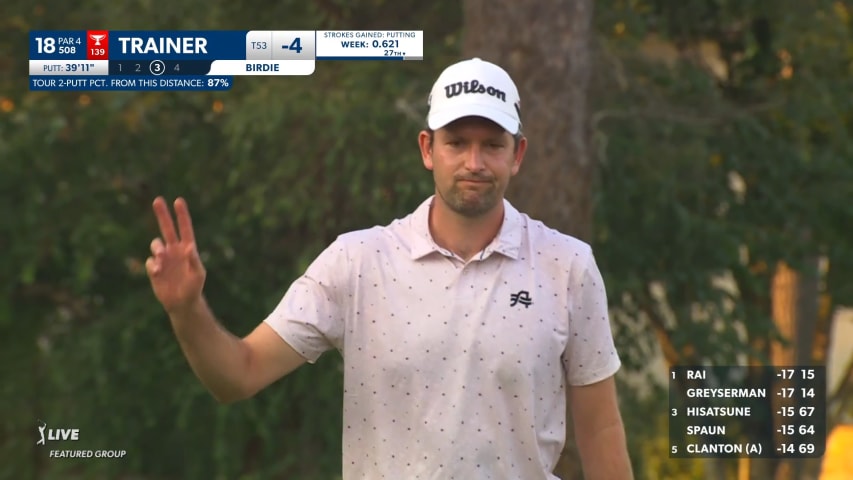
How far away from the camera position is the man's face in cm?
362

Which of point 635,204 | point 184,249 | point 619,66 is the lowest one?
point 184,249

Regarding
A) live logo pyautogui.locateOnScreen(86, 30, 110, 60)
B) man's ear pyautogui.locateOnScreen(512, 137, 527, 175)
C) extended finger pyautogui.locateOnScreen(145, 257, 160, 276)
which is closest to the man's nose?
man's ear pyautogui.locateOnScreen(512, 137, 527, 175)

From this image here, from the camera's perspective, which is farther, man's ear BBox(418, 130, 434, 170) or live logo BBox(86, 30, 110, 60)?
live logo BBox(86, 30, 110, 60)

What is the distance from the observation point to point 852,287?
11.5 m

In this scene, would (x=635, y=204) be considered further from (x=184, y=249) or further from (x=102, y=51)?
(x=184, y=249)

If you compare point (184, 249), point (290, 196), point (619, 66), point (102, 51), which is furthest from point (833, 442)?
point (184, 249)

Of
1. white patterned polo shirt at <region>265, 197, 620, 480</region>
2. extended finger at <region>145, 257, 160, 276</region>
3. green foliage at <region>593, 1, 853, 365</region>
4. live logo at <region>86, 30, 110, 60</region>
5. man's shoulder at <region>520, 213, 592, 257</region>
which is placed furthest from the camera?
green foliage at <region>593, 1, 853, 365</region>

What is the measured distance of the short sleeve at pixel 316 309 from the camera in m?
3.63

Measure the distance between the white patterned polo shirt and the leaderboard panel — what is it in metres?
7.14

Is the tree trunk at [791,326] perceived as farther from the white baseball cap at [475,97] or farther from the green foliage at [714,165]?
the white baseball cap at [475,97]

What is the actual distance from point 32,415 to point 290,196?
124 inches

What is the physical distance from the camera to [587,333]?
12.2ft

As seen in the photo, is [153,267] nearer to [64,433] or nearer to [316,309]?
[316,309]

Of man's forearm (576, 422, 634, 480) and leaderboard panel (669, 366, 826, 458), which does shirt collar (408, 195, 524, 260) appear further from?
leaderboard panel (669, 366, 826, 458)
